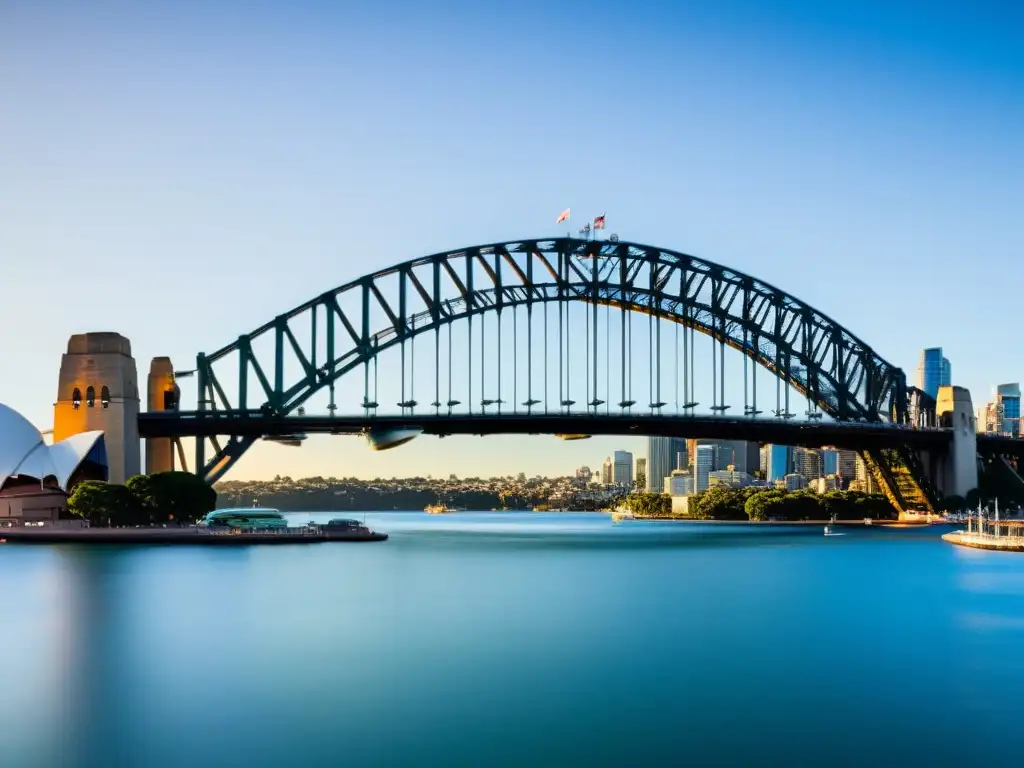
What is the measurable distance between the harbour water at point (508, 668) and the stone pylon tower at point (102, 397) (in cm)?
3346

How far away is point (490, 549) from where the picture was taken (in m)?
99.1

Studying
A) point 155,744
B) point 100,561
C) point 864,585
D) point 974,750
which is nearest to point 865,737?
point 974,750

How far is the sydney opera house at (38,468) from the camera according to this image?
99938 mm

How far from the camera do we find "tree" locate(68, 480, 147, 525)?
96750 millimetres

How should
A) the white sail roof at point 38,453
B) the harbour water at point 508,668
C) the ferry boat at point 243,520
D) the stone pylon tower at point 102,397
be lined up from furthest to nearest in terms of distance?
the ferry boat at point 243,520 → the stone pylon tower at point 102,397 → the white sail roof at point 38,453 → the harbour water at point 508,668

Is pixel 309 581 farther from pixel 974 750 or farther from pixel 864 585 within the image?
pixel 974 750

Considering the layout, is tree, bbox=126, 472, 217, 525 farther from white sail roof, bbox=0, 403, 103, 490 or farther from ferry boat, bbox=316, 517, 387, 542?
ferry boat, bbox=316, 517, 387, 542

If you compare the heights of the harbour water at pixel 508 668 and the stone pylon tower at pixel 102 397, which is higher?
the stone pylon tower at pixel 102 397

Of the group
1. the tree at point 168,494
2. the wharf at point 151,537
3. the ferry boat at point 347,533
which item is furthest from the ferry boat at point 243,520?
the ferry boat at point 347,533

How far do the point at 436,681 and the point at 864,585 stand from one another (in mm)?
32114

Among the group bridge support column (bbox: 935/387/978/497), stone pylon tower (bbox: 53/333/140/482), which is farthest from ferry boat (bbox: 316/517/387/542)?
bridge support column (bbox: 935/387/978/497)

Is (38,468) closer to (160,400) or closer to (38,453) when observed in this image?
(38,453)

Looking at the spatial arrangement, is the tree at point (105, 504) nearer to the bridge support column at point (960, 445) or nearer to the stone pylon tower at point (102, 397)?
the stone pylon tower at point (102, 397)

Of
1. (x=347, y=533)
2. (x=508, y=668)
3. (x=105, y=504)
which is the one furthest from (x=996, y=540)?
(x=508, y=668)
